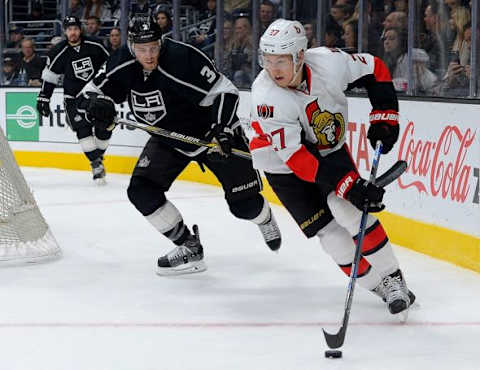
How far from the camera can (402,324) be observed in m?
3.16

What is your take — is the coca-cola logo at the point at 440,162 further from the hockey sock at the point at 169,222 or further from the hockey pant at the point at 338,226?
the hockey sock at the point at 169,222

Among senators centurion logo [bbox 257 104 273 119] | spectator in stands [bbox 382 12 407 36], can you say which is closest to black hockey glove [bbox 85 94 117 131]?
senators centurion logo [bbox 257 104 273 119]

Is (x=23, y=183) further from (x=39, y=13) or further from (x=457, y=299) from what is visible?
(x=39, y=13)

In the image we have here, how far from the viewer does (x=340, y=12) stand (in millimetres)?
5840

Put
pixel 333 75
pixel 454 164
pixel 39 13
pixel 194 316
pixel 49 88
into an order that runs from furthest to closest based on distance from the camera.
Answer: pixel 39 13 → pixel 49 88 → pixel 454 164 → pixel 194 316 → pixel 333 75

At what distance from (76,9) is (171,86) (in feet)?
16.6

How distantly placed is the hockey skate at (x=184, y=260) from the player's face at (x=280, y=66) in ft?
4.11

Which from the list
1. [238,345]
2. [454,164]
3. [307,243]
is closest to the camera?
[238,345]

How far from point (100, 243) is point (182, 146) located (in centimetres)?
110

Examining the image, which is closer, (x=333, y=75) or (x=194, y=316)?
(x=333, y=75)

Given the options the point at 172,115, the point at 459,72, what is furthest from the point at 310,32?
the point at 172,115

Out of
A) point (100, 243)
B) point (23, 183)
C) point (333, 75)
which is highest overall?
point (333, 75)

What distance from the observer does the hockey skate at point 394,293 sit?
122 inches

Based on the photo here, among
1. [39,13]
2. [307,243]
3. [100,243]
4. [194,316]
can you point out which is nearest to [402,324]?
[194,316]
